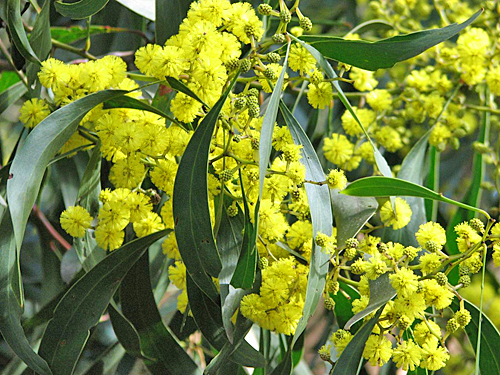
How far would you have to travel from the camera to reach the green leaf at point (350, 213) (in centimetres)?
80

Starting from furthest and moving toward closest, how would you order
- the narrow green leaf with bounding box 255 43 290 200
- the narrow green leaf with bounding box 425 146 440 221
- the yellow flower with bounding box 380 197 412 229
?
1. the narrow green leaf with bounding box 425 146 440 221
2. the yellow flower with bounding box 380 197 412 229
3. the narrow green leaf with bounding box 255 43 290 200

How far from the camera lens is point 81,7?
0.80 metres

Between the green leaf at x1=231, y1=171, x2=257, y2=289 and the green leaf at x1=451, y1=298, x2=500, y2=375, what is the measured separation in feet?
1.12

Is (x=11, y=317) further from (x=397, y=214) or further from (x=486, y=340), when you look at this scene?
(x=486, y=340)

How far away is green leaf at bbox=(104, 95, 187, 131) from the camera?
2.44 ft

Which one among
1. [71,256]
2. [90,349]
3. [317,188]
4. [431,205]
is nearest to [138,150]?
[317,188]

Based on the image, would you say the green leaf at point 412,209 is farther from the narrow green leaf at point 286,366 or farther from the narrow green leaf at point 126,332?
the narrow green leaf at point 126,332

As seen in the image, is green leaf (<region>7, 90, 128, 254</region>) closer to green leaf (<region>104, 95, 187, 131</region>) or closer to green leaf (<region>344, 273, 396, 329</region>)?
green leaf (<region>104, 95, 187, 131</region>)

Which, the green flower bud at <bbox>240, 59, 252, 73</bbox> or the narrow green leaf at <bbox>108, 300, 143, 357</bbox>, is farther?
the narrow green leaf at <bbox>108, 300, 143, 357</bbox>

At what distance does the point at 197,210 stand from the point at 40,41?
38 centimetres

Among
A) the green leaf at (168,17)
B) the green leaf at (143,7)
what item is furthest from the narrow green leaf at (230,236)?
the green leaf at (143,7)

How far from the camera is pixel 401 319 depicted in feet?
2.36

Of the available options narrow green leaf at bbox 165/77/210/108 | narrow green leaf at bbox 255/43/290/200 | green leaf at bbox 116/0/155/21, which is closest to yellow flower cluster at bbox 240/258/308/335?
narrow green leaf at bbox 255/43/290/200

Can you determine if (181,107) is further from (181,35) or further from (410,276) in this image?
(410,276)
